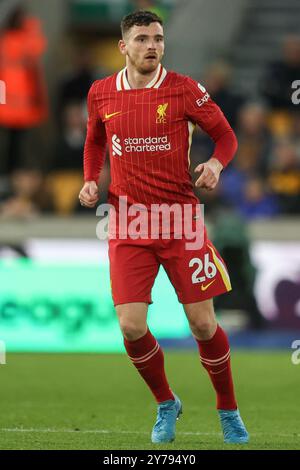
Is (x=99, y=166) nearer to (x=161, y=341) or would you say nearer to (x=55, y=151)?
(x=161, y=341)

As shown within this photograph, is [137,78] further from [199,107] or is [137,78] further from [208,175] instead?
[208,175]

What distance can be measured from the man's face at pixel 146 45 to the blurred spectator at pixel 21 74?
851cm

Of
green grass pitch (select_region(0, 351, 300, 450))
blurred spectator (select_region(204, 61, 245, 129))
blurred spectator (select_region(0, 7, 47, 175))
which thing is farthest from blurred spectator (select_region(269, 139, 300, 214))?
blurred spectator (select_region(0, 7, 47, 175))

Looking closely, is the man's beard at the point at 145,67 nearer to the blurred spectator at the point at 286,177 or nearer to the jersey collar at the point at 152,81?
the jersey collar at the point at 152,81

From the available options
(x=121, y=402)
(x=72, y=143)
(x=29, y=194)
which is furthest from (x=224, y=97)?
(x=121, y=402)

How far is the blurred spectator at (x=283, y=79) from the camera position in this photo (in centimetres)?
1627

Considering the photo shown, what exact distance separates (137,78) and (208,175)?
745mm

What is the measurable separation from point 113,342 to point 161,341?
512 mm

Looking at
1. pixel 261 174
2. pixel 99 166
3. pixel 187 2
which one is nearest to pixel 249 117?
pixel 261 174

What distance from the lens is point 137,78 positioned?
Result: 746cm

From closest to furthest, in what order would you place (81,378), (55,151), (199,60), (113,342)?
(81,378)
(113,342)
(55,151)
(199,60)

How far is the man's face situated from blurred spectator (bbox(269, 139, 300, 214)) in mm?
7498

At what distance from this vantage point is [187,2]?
1838 centimetres

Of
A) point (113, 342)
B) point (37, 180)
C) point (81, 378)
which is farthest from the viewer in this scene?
point (37, 180)
